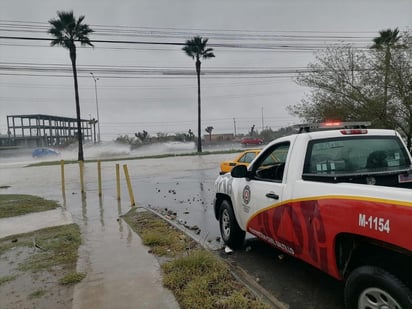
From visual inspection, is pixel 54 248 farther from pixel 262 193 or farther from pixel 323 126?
pixel 323 126

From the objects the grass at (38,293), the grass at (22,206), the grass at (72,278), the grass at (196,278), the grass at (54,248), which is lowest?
the grass at (22,206)

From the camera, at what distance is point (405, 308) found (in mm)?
2414

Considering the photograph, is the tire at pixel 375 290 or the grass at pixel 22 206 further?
the grass at pixel 22 206

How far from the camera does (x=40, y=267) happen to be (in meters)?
4.77

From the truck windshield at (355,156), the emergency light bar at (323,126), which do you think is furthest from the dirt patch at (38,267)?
the emergency light bar at (323,126)

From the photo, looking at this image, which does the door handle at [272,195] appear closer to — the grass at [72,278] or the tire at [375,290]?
the tire at [375,290]

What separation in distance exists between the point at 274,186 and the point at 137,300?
6.54ft

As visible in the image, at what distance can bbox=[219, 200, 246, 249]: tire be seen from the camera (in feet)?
17.5

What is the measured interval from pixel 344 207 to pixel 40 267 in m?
4.12

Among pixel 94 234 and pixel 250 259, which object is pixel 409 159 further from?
pixel 94 234

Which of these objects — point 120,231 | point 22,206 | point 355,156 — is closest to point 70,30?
point 22,206

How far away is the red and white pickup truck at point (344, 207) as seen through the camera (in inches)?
Answer: 99.3

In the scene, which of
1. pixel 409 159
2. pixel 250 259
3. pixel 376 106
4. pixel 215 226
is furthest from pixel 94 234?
pixel 376 106

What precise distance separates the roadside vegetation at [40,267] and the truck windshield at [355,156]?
313 centimetres
